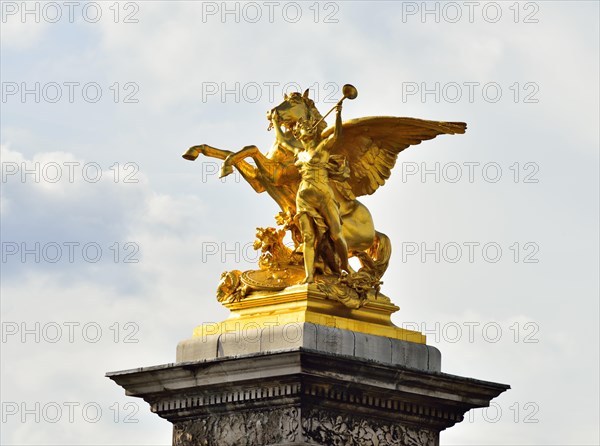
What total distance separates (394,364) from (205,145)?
11.7 feet

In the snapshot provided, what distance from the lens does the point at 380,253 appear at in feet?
82.3

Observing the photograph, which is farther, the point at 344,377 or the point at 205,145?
the point at 205,145

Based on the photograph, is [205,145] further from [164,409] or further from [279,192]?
[164,409]

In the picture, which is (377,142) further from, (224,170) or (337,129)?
(224,170)

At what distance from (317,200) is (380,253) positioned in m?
1.15

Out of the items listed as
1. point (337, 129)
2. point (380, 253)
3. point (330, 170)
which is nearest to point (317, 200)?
point (330, 170)

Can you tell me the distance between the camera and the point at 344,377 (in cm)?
2341

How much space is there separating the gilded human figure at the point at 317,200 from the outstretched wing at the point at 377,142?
Answer: 429 millimetres

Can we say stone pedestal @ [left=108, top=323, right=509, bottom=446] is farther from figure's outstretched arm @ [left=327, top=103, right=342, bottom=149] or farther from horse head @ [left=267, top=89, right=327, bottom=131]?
horse head @ [left=267, top=89, right=327, bottom=131]

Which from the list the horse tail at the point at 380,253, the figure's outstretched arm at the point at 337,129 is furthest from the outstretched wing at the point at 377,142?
the horse tail at the point at 380,253

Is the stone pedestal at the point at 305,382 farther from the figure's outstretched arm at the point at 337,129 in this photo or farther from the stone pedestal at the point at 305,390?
the figure's outstretched arm at the point at 337,129

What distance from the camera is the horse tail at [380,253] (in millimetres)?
25000

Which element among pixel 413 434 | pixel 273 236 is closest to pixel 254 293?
pixel 273 236

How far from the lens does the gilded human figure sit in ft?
80.4
